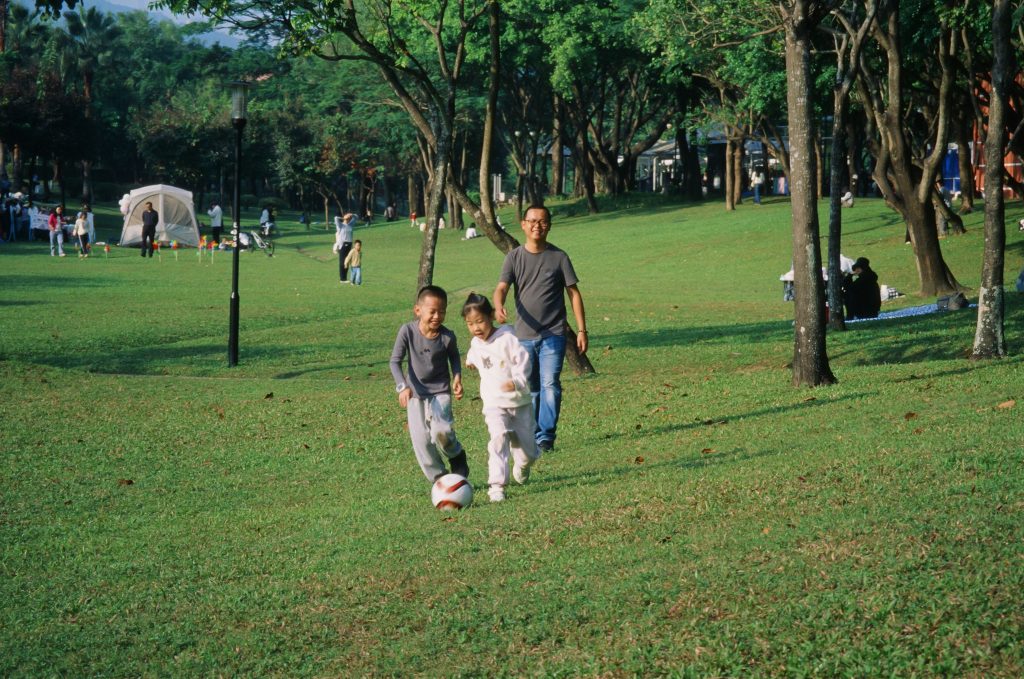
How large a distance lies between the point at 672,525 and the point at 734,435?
3734mm

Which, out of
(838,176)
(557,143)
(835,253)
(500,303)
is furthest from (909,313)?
(557,143)

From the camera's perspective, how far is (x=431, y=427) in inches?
336

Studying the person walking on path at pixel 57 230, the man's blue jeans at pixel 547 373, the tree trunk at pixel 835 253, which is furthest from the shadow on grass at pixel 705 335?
the person walking on path at pixel 57 230

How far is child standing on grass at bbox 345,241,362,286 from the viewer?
33.8 meters

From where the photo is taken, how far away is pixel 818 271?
13180 millimetres

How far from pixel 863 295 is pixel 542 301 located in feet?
42.3

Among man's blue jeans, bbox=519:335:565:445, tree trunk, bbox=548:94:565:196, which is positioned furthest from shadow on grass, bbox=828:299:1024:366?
tree trunk, bbox=548:94:565:196

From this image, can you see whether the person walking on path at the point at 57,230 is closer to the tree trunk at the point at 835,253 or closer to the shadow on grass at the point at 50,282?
the shadow on grass at the point at 50,282

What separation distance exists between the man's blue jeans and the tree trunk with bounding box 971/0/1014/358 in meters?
6.35

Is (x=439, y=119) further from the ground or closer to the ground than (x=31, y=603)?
further from the ground

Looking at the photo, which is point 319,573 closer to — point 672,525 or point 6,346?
point 672,525

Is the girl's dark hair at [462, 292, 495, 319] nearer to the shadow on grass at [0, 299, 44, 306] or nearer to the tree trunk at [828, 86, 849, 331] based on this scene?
the tree trunk at [828, 86, 849, 331]

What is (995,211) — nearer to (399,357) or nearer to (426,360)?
(426,360)

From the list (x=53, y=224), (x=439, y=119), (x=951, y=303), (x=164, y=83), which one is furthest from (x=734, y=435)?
(x=164, y=83)
